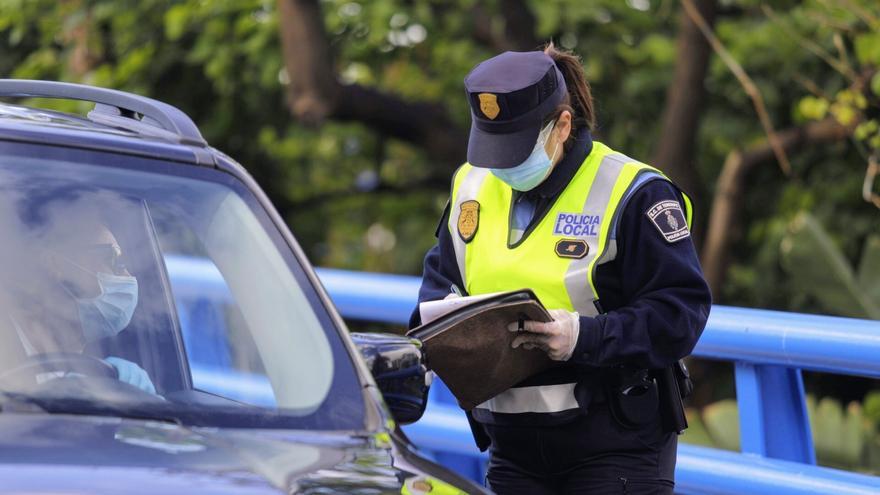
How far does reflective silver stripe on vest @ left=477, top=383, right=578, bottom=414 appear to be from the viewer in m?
3.72

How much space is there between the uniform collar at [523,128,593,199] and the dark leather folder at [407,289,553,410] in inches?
15.8

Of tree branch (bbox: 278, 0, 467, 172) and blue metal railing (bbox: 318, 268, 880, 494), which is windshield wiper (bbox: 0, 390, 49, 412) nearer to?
blue metal railing (bbox: 318, 268, 880, 494)

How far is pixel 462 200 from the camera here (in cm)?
394

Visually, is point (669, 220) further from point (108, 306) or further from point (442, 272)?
point (108, 306)

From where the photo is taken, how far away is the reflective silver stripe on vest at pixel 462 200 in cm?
391

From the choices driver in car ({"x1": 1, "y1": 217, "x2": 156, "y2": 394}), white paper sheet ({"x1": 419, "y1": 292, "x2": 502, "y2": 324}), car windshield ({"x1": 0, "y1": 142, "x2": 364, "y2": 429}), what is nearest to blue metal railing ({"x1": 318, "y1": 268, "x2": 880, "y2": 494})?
white paper sheet ({"x1": 419, "y1": 292, "x2": 502, "y2": 324})

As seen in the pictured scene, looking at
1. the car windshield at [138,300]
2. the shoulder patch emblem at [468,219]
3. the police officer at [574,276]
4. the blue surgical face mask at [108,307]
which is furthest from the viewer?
the shoulder patch emblem at [468,219]

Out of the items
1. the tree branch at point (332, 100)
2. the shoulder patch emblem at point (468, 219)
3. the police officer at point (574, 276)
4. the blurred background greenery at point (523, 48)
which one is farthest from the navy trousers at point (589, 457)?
the tree branch at point (332, 100)

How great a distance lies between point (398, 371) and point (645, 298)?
733mm

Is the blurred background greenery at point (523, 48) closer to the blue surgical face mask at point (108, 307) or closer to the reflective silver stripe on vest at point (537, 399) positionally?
the reflective silver stripe on vest at point (537, 399)

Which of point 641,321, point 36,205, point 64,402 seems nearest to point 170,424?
point 64,402

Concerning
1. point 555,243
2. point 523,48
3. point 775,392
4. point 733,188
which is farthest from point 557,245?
point 523,48

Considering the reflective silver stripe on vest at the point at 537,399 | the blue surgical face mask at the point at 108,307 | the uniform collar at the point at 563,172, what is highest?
the uniform collar at the point at 563,172

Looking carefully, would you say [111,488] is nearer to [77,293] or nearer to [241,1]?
[77,293]
